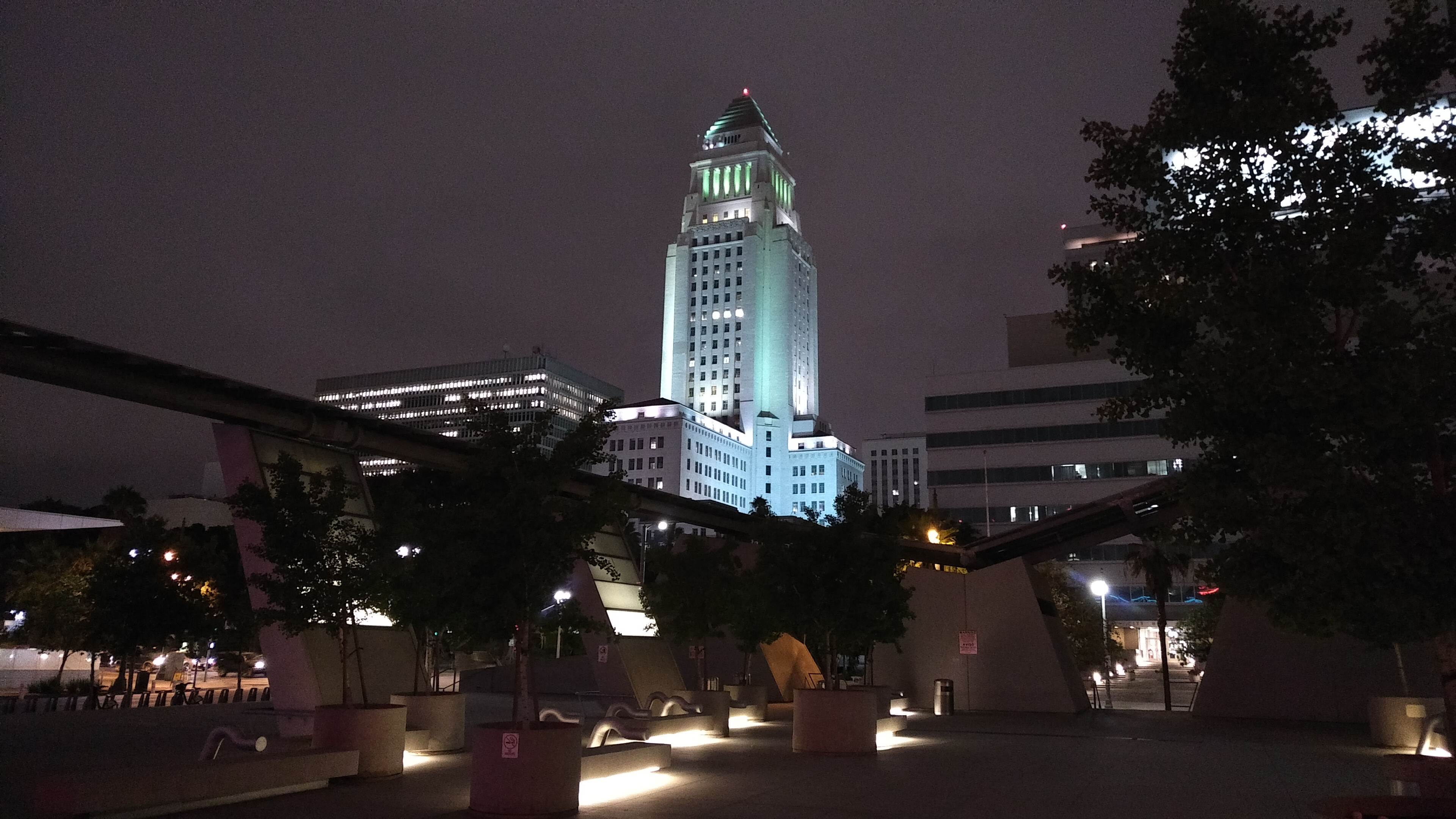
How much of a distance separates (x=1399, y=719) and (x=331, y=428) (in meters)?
26.0

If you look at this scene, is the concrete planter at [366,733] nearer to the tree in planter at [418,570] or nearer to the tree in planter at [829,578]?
the tree in planter at [418,570]

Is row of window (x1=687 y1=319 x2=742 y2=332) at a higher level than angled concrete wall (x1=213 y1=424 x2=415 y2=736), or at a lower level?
higher

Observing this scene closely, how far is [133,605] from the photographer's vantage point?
3366 centimetres

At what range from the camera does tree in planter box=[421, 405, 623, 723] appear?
42.8 ft

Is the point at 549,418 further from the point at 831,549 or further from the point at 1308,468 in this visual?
the point at 1308,468

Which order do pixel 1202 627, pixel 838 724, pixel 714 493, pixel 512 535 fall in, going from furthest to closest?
pixel 714 493 → pixel 1202 627 → pixel 838 724 → pixel 512 535

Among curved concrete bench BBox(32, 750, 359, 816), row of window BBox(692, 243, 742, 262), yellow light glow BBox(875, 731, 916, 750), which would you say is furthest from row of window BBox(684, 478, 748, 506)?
curved concrete bench BBox(32, 750, 359, 816)

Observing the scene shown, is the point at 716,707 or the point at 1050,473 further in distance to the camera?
the point at 1050,473

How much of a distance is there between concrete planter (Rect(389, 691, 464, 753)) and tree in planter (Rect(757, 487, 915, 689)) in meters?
7.10

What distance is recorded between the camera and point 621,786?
14.4 m

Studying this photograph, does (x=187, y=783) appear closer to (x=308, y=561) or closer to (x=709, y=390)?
(x=308, y=561)

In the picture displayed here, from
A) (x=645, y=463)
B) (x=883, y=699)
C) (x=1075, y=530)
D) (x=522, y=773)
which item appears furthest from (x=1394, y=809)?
(x=645, y=463)

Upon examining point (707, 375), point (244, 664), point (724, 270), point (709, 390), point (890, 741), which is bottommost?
point (244, 664)

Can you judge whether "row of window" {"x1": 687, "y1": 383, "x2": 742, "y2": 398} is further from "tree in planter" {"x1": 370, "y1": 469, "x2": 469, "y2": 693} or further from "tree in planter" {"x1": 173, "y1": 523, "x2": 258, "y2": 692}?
"tree in planter" {"x1": 370, "y1": 469, "x2": 469, "y2": 693}
